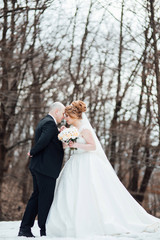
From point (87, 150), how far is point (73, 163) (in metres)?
0.32

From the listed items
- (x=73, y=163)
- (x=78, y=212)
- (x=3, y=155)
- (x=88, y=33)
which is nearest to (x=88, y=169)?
(x=73, y=163)

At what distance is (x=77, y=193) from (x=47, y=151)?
79 cm

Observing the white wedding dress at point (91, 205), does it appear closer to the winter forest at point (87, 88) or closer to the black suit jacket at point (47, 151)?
the black suit jacket at point (47, 151)

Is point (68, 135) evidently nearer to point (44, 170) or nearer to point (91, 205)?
point (44, 170)

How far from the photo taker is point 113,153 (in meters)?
13.3

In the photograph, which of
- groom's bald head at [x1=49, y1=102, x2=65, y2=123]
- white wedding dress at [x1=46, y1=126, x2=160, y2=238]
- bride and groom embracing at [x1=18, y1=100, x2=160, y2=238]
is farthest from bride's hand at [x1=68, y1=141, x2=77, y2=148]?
groom's bald head at [x1=49, y1=102, x2=65, y2=123]

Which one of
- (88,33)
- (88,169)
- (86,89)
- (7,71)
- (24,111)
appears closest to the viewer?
(88,169)

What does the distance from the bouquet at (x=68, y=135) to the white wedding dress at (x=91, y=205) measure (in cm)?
31

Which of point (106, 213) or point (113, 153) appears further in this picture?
point (113, 153)

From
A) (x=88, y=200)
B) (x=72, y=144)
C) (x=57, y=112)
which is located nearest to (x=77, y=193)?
(x=88, y=200)

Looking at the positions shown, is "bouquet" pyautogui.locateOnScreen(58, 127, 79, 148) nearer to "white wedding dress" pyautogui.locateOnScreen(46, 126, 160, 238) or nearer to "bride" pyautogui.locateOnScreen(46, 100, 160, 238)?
"bride" pyautogui.locateOnScreen(46, 100, 160, 238)

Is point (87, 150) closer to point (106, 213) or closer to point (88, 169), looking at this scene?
point (88, 169)

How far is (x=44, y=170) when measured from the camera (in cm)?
521

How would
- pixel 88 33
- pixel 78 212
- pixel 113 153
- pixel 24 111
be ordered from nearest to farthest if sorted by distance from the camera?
pixel 78 212 < pixel 24 111 < pixel 113 153 < pixel 88 33
